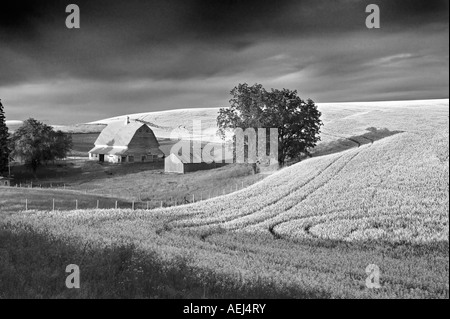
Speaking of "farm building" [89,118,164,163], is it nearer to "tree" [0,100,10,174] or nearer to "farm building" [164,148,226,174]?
"farm building" [164,148,226,174]

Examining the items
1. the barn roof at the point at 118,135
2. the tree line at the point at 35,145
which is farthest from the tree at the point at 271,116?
the barn roof at the point at 118,135

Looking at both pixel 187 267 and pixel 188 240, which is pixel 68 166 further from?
pixel 187 267

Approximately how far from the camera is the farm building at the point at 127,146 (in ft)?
199

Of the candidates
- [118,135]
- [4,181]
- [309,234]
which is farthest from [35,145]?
[309,234]

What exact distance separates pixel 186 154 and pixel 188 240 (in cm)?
3622

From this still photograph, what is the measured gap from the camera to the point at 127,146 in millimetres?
61031

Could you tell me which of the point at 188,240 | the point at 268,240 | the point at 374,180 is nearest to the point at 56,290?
the point at 188,240

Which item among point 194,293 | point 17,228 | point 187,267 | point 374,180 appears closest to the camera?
point 194,293

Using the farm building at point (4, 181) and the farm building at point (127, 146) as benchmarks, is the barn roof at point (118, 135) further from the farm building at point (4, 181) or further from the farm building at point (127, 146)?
the farm building at point (4, 181)

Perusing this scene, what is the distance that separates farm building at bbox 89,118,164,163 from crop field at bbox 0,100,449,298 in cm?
4069

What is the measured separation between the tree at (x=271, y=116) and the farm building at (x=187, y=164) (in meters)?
10.9

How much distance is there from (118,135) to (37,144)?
1689 cm

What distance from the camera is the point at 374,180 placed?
15430 millimetres

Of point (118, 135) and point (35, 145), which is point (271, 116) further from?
point (118, 135)
